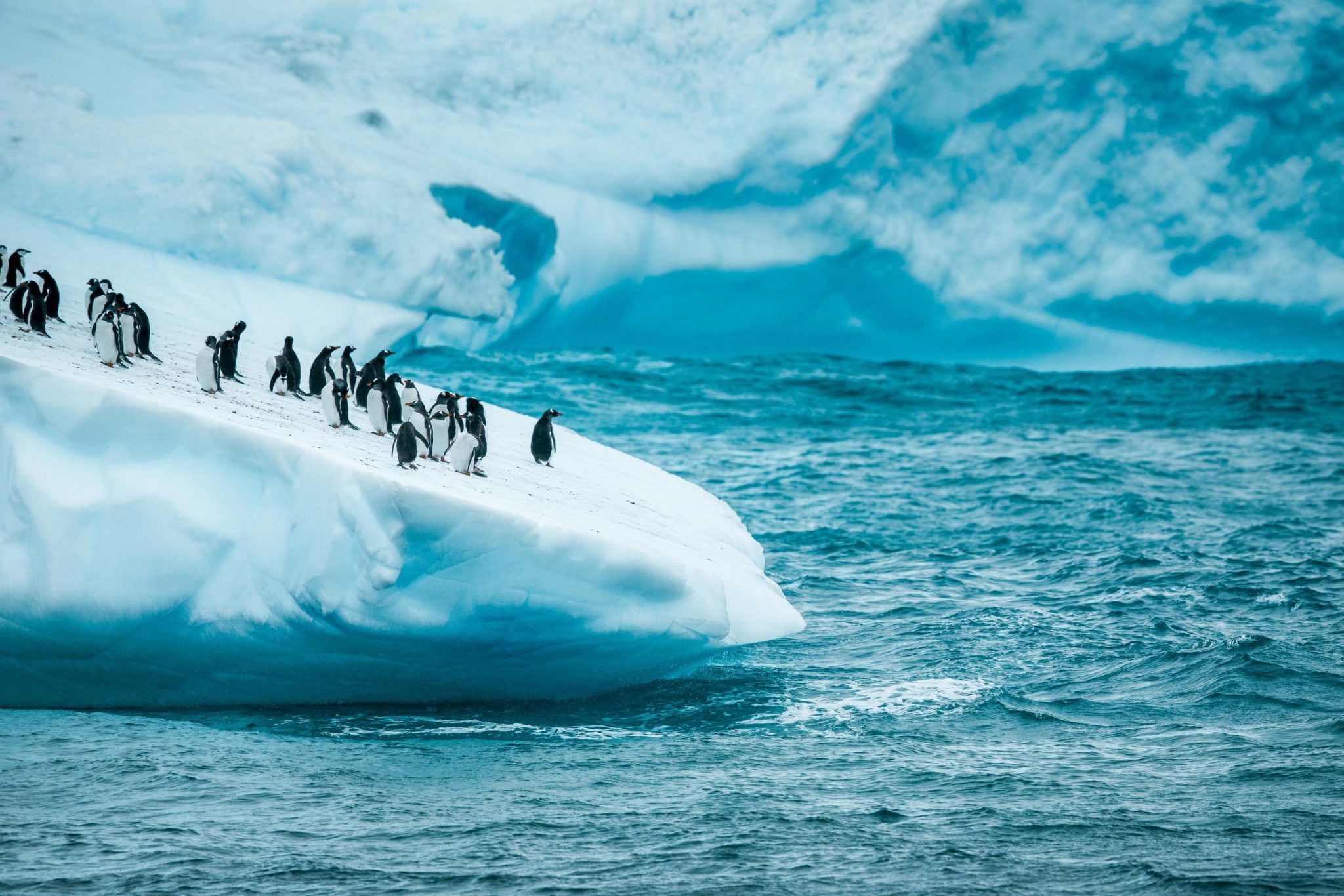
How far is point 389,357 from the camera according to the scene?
1931 cm

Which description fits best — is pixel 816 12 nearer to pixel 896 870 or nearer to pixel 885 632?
pixel 885 632

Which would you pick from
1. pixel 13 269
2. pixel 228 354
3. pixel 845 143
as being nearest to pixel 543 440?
pixel 228 354

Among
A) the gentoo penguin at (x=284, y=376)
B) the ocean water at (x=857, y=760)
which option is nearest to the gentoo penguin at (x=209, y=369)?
the gentoo penguin at (x=284, y=376)

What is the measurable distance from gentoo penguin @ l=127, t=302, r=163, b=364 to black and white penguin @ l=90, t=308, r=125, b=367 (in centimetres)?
74

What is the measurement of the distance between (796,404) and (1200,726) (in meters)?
15.1

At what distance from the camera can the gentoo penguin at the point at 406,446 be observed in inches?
319

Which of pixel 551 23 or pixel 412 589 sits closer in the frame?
pixel 412 589

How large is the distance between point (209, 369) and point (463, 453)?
1.89 metres

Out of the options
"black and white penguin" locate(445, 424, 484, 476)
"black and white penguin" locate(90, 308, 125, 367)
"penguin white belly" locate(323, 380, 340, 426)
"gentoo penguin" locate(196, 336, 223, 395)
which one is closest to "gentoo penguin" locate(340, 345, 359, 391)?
"penguin white belly" locate(323, 380, 340, 426)

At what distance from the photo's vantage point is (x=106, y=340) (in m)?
8.24

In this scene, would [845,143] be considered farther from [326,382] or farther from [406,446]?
[406,446]

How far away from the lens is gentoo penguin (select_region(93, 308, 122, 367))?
8219mm

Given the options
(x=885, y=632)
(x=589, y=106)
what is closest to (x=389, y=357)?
(x=589, y=106)

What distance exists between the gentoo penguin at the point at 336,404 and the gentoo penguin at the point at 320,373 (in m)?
1.01
